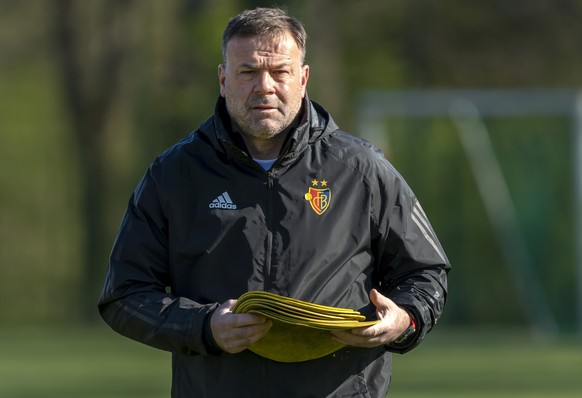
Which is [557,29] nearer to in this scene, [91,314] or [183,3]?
[183,3]

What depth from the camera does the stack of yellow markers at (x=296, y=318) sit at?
177 inches

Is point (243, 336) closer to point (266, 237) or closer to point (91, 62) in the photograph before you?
point (266, 237)

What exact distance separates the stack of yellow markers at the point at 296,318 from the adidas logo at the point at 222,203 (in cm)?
36

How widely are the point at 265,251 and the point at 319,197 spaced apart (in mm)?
234

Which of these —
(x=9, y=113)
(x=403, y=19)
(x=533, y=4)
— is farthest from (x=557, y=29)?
(x=9, y=113)

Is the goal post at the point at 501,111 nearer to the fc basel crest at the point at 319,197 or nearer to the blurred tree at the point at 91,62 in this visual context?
the blurred tree at the point at 91,62

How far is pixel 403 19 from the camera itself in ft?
109

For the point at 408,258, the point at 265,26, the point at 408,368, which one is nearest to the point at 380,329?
the point at 408,258

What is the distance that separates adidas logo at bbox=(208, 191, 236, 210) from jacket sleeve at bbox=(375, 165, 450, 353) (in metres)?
0.43

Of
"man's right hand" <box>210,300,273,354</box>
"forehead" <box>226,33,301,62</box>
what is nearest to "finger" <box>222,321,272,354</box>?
"man's right hand" <box>210,300,273,354</box>

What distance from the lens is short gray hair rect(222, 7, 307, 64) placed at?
4805 mm

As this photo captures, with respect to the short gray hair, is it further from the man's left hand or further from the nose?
the man's left hand

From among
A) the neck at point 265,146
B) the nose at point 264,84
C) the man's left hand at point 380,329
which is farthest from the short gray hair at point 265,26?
the man's left hand at point 380,329

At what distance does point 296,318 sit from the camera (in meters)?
4.51
